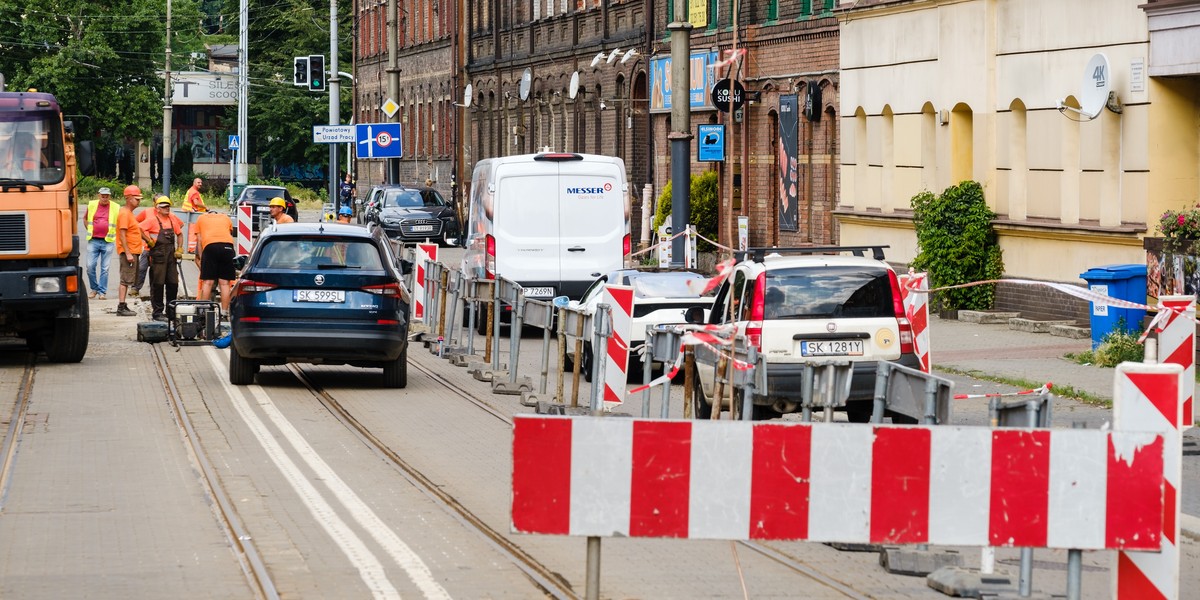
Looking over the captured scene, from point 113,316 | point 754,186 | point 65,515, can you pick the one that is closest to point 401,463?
point 65,515

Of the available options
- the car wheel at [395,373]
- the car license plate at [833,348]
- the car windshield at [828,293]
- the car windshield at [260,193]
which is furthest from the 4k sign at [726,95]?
the car windshield at [260,193]

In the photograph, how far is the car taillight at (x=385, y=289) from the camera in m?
18.0

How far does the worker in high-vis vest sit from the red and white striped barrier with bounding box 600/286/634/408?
1643 centimetres

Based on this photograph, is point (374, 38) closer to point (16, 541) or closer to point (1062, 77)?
point (1062, 77)

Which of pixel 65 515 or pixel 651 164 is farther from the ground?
pixel 651 164

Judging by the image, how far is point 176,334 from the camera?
23281mm

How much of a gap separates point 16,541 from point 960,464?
530 cm

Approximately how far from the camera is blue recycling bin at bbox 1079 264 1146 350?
67.4 feet

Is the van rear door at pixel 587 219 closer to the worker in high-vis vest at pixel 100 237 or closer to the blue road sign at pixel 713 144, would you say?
the blue road sign at pixel 713 144

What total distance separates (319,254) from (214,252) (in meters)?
7.12

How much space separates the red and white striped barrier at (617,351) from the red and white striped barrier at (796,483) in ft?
27.0

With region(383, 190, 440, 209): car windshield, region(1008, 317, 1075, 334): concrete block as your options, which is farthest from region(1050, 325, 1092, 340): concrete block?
region(383, 190, 440, 209): car windshield

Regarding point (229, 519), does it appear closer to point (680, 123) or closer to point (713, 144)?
point (680, 123)

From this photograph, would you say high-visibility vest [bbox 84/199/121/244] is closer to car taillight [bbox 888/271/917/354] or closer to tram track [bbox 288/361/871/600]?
tram track [bbox 288/361/871/600]
